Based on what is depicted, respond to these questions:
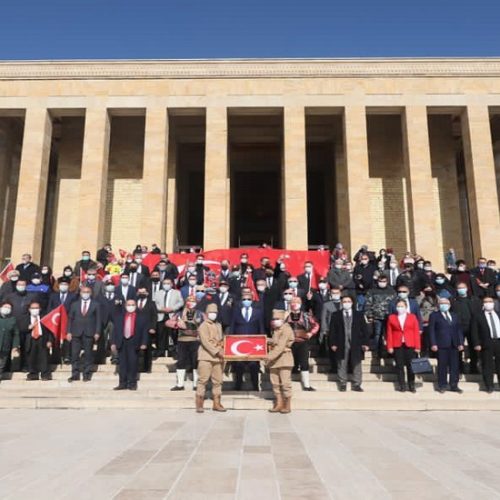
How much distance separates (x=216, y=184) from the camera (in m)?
19.2

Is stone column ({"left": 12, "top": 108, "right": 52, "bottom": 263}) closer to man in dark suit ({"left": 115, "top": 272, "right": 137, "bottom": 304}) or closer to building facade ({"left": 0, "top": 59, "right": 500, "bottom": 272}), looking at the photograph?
building facade ({"left": 0, "top": 59, "right": 500, "bottom": 272})

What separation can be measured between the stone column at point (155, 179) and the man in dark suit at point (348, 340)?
1121 centimetres

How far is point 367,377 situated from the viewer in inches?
360

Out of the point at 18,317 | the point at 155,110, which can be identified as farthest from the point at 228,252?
the point at 155,110

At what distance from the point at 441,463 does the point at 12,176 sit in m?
24.6

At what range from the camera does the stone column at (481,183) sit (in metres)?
18.2

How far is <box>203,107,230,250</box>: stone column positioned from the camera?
18.6 m

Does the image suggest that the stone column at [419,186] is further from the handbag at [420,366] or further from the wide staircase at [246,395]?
the handbag at [420,366]

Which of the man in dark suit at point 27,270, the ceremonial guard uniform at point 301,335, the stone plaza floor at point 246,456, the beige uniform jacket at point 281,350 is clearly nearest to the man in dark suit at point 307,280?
the ceremonial guard uniform at point 301,335

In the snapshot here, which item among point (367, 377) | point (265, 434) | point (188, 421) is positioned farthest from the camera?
point (367, 377)

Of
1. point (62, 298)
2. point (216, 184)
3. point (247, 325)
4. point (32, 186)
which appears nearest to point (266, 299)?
point (247, 325)

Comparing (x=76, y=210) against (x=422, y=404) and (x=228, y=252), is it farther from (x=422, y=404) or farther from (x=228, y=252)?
(x=422, y=404)

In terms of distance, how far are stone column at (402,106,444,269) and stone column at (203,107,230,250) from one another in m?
7.86

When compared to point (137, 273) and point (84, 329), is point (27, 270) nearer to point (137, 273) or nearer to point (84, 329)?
point (137, 273)
